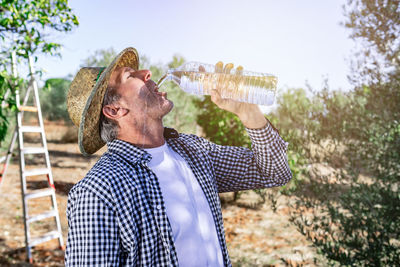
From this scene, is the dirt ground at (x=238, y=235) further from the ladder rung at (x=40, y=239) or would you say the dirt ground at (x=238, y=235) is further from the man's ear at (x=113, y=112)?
the man's ear at (x=113, y=112)

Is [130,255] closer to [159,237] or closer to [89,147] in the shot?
[159,237]

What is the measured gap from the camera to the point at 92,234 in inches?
51.3

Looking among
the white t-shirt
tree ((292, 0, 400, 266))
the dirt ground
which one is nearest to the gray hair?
the white t-shirt

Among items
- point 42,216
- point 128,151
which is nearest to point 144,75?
point 128,151

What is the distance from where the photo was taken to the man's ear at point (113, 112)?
186cm

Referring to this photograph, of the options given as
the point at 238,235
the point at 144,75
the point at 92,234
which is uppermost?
the point at 144,75

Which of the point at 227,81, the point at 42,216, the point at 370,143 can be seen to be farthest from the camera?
the point at 42,216

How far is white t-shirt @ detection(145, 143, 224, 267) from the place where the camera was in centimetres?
155

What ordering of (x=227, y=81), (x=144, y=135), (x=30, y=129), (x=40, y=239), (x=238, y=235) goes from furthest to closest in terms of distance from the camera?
(x=238, y=235)
(x=30, y=129)
(x=40, y=239)
(x=227, y=81)
(x=144, y=135)

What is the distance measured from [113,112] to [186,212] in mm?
740

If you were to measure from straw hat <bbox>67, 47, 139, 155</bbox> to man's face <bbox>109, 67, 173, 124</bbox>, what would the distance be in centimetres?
9

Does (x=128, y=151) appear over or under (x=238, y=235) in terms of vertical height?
over

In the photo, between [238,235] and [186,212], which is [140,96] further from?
[238,235]

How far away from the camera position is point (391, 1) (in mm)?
2906
